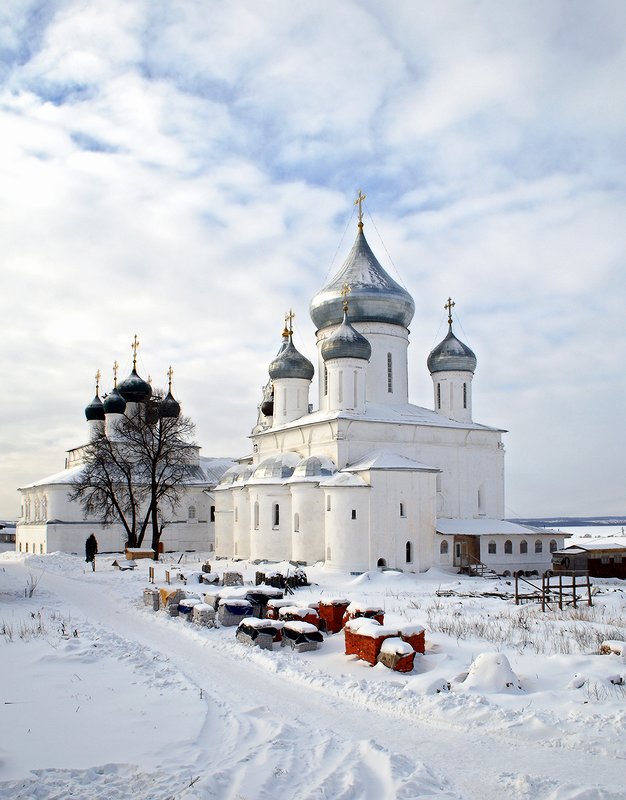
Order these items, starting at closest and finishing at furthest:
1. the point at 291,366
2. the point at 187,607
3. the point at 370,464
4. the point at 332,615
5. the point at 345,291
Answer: the point at 332,615 → the point at 187,607 → the point at 370,464 → the point at 345,291 → the point at 291,366

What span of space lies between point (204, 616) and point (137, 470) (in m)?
28.4

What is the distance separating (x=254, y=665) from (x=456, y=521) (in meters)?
23.1

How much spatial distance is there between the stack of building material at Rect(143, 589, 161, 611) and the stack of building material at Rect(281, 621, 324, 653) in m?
5.67

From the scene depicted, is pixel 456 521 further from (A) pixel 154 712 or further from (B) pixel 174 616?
(A) pixel 154 712

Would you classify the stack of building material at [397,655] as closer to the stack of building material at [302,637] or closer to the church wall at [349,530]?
the stack of building material at [302,637]

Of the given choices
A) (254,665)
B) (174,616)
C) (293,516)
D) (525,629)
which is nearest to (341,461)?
(293,516)

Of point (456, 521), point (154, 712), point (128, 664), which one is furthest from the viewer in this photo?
point (456, 521)

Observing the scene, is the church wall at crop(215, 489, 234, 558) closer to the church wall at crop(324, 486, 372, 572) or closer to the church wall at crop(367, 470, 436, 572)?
the church wall at crop(324, 486, 372, 572)

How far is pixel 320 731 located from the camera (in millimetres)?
8000

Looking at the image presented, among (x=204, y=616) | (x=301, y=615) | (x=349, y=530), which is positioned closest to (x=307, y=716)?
(x=301, y=615)

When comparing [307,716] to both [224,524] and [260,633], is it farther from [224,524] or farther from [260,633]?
[224,524]

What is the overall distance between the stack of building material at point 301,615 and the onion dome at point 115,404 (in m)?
34.9

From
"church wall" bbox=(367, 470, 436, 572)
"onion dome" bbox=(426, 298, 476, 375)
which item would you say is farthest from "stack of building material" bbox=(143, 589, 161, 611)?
"onion dome" bbox=(426, 298, 476, 375)

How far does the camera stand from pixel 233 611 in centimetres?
1514
